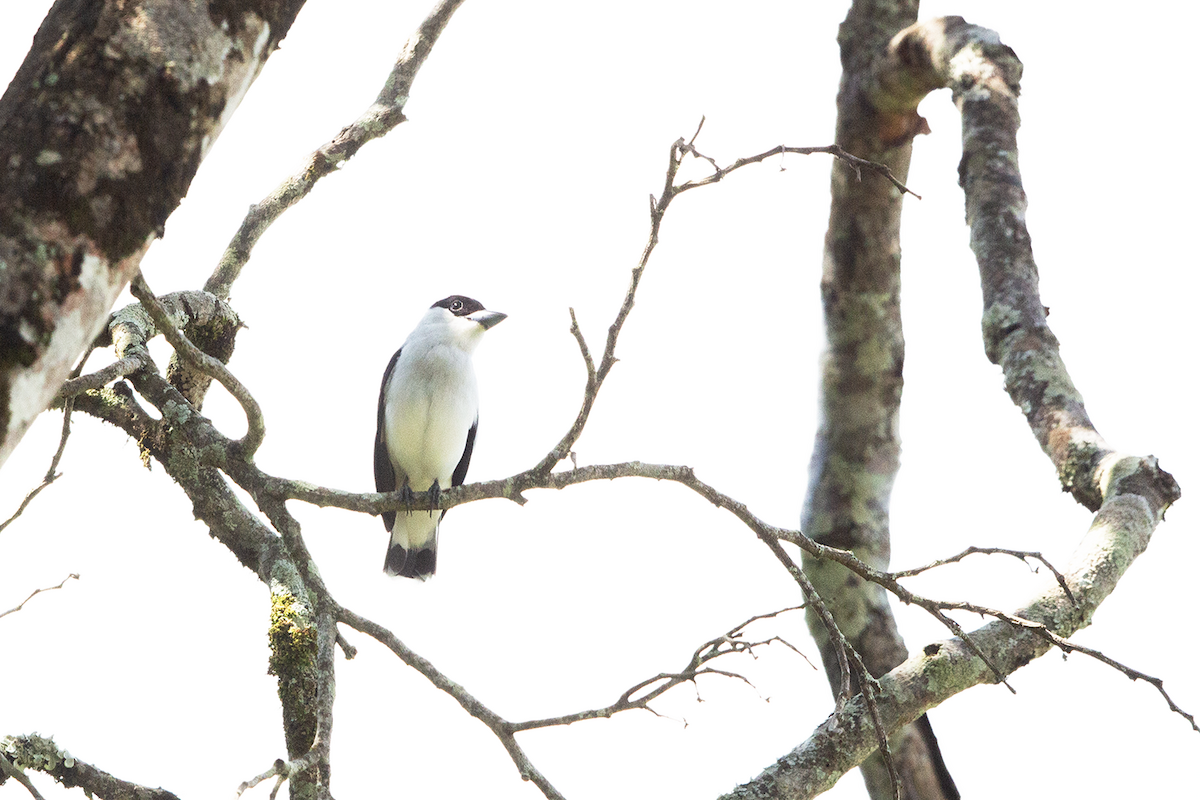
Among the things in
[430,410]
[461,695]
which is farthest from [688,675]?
[430,410]

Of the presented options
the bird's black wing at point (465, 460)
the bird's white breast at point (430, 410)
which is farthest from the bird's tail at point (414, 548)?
the bird's black wing at point (465, 460)

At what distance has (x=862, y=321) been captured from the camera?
14.4 ft

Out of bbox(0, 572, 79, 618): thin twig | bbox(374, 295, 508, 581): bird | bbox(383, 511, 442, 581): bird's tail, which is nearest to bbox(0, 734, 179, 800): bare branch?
bbox(0, 572, 79, 618): thin twig

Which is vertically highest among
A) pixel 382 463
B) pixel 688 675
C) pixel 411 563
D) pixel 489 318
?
pixel 489 318

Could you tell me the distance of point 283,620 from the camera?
3508 millimetres

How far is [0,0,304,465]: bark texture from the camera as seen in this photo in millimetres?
1412

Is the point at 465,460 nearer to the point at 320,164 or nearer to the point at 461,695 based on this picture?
the point at 320,164

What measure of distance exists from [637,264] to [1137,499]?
151 centimetres

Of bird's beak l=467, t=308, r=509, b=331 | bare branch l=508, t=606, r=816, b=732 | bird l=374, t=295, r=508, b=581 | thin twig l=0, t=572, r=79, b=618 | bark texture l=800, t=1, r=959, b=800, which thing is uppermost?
bird's beak l=467, t=308, r=509, b=331

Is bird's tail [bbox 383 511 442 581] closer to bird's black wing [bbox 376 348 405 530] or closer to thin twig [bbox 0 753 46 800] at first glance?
bird's black wing [bbox 376 348 405 530]

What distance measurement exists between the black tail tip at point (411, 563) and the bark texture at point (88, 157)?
4463 millimetres

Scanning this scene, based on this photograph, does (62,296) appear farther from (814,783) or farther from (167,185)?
(814,783)

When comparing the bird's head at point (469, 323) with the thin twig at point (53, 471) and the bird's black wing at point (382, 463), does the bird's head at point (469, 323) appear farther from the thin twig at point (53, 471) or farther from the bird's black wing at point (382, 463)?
the thin twig at point (53, 471)

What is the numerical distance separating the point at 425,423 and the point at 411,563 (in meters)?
0.81
